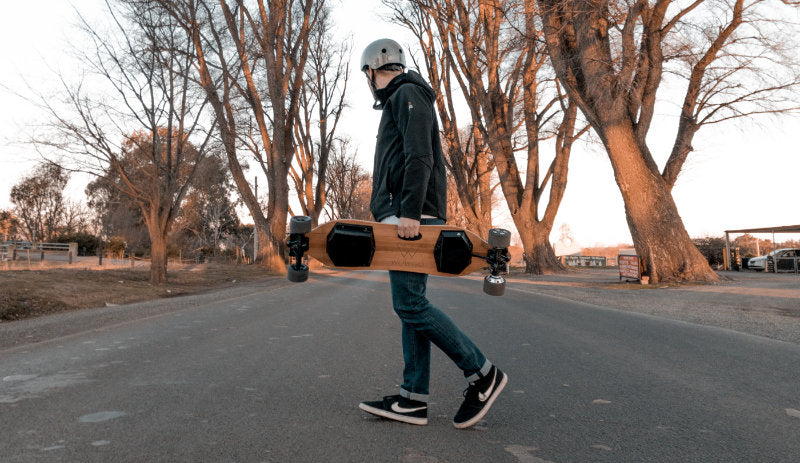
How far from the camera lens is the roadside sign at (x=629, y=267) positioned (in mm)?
14548

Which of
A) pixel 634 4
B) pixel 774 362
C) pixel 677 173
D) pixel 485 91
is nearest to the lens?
pixel 774 362

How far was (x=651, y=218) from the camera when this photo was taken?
1333cm

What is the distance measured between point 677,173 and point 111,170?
657 inches

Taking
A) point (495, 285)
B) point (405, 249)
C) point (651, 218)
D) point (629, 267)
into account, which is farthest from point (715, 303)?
point (405, 249)

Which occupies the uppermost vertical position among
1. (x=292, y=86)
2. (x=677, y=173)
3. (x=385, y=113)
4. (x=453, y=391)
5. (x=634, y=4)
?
(x=292, y=86)

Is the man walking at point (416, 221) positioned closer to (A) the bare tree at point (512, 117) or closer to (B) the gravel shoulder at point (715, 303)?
(B) the gravel shoulder at point (715, 303)

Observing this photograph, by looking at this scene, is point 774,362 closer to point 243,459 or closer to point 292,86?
point 243,459

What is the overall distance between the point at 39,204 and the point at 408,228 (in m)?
57.7

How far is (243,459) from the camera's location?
2.29m

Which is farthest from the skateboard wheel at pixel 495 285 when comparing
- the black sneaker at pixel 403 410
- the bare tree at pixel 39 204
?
the bare tree at pixel 39 204

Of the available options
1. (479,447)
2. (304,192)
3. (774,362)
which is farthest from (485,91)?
(479,447)

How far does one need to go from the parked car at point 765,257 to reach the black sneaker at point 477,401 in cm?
2678

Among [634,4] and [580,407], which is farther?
[634,4]

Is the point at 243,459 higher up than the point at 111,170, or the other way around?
the point at 111,170
